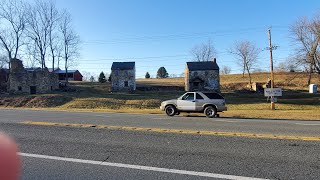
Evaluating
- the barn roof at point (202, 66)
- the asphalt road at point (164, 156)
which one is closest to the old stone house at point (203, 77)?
the barn roof at point (202, 66)

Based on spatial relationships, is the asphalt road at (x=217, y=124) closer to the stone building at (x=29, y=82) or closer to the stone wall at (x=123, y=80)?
the stone building at (x=29, y=82)

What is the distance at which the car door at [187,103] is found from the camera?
68.9 feet

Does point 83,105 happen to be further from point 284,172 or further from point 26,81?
point 284,172

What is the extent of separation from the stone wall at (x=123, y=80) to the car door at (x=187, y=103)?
51108 millimetres

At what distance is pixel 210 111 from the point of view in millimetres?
20609

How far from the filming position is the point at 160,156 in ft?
24.0

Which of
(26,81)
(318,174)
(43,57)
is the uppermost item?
(43,57)

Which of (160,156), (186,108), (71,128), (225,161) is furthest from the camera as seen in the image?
(186,108)

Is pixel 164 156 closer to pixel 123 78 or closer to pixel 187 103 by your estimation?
pixel 187 103

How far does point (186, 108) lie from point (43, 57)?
192 ft

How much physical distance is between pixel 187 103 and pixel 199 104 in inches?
30.5

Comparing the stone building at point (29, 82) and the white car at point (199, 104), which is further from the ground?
the stone building at point (29, 82)

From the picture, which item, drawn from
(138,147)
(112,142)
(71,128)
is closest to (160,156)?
(138,147)

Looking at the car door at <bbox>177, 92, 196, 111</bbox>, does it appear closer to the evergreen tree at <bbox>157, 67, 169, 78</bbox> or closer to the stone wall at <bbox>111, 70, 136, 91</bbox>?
the stone wall at <bbox>111, 70, 136, 91</bbox>
